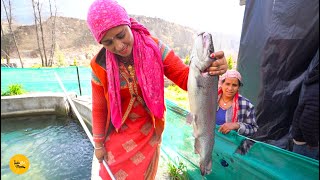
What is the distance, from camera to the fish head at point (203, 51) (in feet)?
4.67

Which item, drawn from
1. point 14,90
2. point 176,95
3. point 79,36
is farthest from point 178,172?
point 79,36

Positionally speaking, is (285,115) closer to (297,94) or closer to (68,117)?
(297,94)

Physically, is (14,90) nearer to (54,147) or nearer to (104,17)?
(54,147)

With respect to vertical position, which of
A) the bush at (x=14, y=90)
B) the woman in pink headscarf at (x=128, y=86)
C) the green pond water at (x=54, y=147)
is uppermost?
the woman in pink headscarf at (x=128, y=86)

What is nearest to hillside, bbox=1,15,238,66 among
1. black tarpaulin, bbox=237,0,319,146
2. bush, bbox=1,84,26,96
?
bush, bbox=1,84,26,96

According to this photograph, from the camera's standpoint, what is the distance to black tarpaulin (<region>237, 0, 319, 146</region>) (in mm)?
2857

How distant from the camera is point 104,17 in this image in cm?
166

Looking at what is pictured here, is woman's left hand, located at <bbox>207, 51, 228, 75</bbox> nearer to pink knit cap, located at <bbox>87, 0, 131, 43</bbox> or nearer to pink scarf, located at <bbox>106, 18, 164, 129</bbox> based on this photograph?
pink scarf, located at <bbox>106, 18, 164, 129</bbox>

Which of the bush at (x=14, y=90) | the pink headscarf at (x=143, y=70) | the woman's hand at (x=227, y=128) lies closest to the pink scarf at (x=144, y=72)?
the pink headscarf at (x=143, y=70)

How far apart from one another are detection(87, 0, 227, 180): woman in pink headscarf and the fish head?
0.04 m

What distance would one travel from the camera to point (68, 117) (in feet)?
29.8

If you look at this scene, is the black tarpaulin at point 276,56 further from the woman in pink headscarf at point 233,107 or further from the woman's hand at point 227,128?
the woman's hand at point 227,128

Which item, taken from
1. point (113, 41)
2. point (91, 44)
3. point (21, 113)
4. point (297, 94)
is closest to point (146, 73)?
point (113, 41)

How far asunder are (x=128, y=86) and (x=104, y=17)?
552mm
